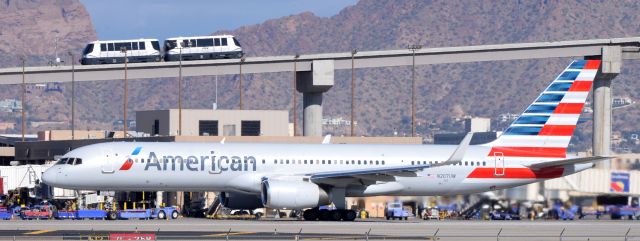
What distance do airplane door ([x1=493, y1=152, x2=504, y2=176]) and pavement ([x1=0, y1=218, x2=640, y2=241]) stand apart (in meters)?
3.21

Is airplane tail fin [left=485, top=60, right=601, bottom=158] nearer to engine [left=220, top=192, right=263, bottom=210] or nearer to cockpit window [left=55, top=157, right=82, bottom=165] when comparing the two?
engine [left=220, top=192, right=263, bottom=210]

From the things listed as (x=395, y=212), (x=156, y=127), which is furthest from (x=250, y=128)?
(x=395, y=212)

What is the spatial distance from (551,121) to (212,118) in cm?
6022

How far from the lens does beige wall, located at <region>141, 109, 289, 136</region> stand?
412ft

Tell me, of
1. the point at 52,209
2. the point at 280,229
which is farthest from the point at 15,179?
the point at 280,229

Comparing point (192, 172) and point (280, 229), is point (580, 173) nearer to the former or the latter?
point (280, 229)

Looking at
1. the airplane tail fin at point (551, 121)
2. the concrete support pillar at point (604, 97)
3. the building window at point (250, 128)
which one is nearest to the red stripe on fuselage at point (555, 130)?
the airplane tail fin at point (551, 121)

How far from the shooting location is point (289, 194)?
64688mm

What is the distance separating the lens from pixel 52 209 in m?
75.5

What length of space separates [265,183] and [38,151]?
47.9 metres

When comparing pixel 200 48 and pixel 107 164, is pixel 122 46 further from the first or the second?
pixel 107 164

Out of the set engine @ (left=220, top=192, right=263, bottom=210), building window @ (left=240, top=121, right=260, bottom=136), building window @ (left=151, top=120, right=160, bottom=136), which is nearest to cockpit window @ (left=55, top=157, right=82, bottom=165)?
engine @ (left=220, top=192, right=263, bottom=210)

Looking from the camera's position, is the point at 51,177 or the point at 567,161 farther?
the point at 567,161

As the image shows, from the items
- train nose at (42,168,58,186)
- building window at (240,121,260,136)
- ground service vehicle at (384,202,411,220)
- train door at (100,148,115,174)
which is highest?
building window at (240,121,260,136)
